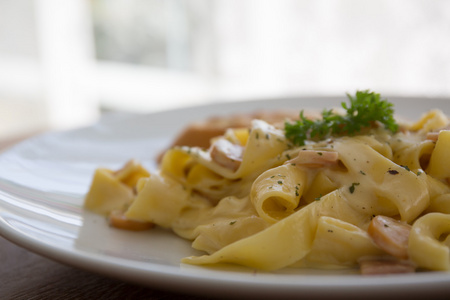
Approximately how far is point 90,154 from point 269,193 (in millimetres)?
1759

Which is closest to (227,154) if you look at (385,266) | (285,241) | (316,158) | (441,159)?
(316,158)

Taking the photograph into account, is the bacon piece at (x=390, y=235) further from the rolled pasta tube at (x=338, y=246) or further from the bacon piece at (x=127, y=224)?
the bacon piece at (x=127, y=224)

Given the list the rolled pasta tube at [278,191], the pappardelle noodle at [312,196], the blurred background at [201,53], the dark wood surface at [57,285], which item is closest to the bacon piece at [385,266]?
the pappardelle noodle at [312,196]

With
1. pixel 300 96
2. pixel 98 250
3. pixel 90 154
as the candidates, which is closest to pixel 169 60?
pixel 300 96

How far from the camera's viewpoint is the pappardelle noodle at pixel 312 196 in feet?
5.81

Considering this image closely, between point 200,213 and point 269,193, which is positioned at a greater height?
point 269,193

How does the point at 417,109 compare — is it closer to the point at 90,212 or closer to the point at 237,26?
the point at 90,212

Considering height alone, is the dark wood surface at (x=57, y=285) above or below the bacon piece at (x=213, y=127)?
below

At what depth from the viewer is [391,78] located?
606 centimetres

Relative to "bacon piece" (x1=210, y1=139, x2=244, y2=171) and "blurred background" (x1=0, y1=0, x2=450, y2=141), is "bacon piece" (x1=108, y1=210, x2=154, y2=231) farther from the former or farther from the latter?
"blurred background" (x1=0, y1=0, x2=450, y2=141)

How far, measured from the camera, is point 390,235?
172cm

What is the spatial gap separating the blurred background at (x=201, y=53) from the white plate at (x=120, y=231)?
1.08 m

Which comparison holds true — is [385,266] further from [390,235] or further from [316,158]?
[316,158]

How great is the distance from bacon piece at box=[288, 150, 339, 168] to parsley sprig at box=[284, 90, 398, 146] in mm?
181
